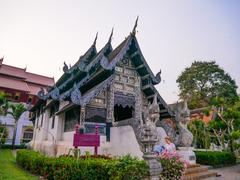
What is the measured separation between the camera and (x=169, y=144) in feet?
28.0

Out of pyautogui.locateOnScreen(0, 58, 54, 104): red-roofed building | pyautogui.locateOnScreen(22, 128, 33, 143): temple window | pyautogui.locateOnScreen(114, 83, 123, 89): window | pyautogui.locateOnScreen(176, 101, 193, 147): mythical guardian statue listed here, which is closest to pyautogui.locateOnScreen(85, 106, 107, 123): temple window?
pyautogui.locateOnScreen(114, 83, 123, 89): window

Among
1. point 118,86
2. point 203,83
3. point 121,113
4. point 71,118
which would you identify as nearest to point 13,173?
point 71,118

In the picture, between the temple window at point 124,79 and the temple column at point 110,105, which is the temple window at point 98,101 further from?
the temple window at point 124,79

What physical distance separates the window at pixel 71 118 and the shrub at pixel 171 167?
528 cm

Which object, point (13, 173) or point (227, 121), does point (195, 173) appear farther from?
point (227, 121)

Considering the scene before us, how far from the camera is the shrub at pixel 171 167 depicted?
6883mm

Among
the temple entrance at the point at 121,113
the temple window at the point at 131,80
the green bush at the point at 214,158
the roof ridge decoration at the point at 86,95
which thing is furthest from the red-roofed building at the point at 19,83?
the green bush at the point at 214,158

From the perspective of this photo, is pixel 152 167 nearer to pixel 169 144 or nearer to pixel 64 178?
pixel 169 144

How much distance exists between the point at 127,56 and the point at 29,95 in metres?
25.2

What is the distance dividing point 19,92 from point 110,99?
984 inches

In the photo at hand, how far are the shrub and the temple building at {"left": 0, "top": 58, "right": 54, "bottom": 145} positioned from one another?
2553 cm

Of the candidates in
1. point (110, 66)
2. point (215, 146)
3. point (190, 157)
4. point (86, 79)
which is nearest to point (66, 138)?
point (86, 79)

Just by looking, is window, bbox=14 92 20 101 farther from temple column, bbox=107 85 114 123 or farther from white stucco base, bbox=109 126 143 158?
white stucco base, bbox=109 126 143 158

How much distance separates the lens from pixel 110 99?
11.6 m
